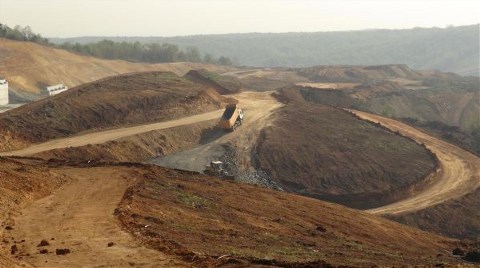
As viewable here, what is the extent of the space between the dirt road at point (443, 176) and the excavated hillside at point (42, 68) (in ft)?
199

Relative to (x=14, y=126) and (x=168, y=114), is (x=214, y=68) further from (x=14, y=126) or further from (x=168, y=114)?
(x=14, y=126)

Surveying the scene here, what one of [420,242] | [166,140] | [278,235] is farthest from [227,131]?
[278,235]

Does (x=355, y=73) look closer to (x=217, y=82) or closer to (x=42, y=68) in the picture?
(x=217, y=82)

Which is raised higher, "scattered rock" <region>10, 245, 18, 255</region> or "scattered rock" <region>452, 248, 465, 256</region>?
"scattered rock" <region>10, 245, 18, 255</region>

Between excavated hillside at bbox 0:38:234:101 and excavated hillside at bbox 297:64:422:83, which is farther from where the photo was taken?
excavated hillside at bbox 297:64:422:83

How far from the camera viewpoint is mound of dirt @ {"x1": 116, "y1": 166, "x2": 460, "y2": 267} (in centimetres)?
2103

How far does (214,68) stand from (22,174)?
12063cm

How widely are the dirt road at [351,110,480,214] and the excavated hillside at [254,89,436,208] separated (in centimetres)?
130

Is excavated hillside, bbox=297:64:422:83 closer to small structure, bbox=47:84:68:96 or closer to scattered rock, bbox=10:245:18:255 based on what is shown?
small structure, bbox=47:84:68:96

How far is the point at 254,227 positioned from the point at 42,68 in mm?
86539

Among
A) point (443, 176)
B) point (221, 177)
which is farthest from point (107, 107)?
point (443, 176)

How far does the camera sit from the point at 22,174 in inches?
1118

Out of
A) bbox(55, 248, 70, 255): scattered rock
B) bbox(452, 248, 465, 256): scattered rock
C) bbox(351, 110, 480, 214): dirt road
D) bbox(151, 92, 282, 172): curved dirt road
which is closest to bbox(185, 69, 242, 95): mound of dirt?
bbox(151, 92, 282, 172): curved dirt road

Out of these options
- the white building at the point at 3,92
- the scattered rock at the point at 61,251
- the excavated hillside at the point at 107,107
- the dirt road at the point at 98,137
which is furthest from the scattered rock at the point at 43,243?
the white building at the point at 3,92
